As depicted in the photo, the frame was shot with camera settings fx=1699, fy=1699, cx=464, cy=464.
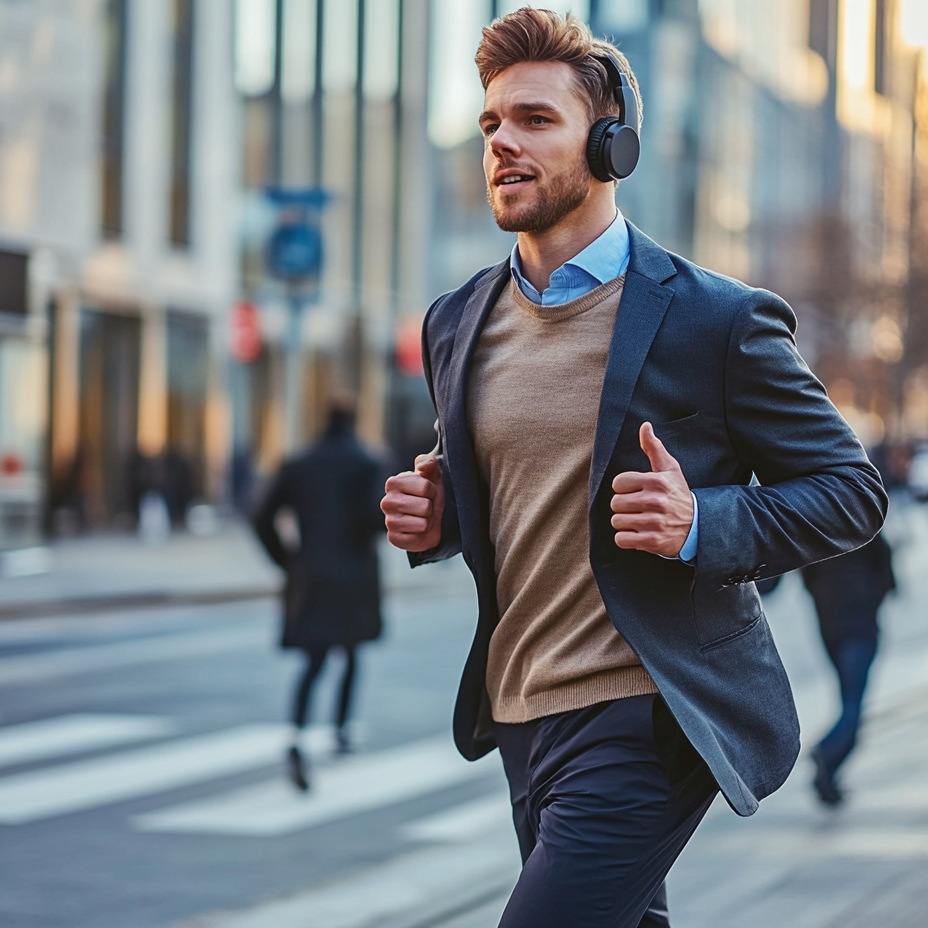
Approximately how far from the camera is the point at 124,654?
1275 centimetres

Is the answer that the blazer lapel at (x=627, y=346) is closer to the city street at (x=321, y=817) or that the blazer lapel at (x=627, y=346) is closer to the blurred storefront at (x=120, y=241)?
the city street at (x=321, y=817)

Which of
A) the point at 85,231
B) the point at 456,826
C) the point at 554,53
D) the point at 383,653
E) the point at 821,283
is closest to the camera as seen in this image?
the point at 554,53

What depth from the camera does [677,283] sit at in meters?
2.87

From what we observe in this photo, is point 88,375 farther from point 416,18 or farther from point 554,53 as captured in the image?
point 554,53

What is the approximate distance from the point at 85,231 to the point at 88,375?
12.8 feet

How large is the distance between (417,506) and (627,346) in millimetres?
531

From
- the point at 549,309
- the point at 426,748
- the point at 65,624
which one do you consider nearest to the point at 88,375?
the point at 65,624

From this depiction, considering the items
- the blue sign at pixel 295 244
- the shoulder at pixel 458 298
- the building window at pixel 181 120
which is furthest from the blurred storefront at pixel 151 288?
the shoulder at pixel 458 298

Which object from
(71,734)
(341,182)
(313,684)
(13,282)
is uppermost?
(341,182)

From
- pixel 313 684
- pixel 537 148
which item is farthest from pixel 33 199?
pixel 537 148

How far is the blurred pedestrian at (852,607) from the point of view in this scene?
23.4ft

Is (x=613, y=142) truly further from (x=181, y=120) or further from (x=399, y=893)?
(x=181, y=120)

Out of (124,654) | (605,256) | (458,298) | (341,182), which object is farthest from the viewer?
(341,182)

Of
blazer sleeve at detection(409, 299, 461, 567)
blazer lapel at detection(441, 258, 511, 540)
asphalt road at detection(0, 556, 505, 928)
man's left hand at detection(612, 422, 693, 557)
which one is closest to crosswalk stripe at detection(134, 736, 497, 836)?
asphalt road at detection(0, 556, 505, 928)
